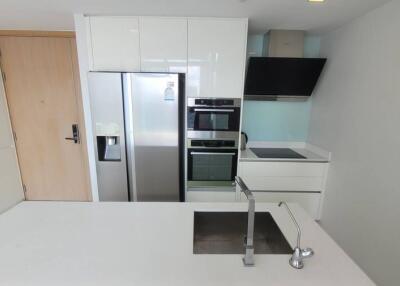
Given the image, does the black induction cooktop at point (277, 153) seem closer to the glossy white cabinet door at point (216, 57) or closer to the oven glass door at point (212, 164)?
the oven glass door at point (212, 164)

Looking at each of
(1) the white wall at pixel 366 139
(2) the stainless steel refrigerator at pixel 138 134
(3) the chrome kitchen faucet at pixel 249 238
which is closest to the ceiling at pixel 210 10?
(1) the white wall at pixel 366 139

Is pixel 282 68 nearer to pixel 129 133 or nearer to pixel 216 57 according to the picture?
pixel 216 57

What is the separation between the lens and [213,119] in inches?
92.0

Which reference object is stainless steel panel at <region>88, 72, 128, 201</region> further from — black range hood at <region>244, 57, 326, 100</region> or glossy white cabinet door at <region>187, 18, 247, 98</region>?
black range hood at <region>244, 57, 326, 100</region>

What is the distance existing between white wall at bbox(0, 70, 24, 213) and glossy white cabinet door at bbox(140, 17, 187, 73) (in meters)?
2.01

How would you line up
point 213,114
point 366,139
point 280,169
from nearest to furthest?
1. point 366,139
2. point 213,114
3. point 280,169

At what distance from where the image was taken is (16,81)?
9.03 ft

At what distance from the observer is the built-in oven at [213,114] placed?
229 centimetres

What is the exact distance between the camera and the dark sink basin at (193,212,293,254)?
124cm

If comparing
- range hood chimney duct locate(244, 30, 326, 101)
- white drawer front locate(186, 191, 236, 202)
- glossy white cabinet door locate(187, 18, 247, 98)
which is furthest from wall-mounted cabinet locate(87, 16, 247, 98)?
white drawer front locate(186, 191, 236, 202)

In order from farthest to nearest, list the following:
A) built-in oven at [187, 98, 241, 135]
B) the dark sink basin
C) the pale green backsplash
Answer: the pale green backsplash, built-in oven at [187, 98, 241, 135], the dark sink basin

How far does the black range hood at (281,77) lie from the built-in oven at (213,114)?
46 centimetres

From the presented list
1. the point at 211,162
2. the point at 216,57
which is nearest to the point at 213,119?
the point at 211,162

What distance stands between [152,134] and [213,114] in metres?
0.67
